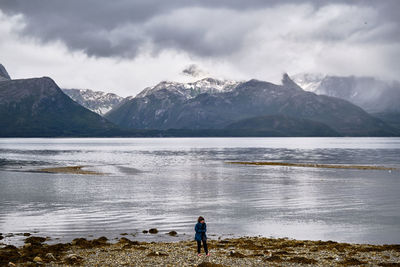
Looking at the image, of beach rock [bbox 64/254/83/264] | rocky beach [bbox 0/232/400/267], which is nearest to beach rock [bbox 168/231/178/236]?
rocky beach [bbox 0/232/400/267]

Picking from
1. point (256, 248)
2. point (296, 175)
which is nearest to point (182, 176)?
point (296, 175)

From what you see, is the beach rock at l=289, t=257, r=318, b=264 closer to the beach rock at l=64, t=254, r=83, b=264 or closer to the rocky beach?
the rocky beach

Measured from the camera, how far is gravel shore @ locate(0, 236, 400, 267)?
30672mm

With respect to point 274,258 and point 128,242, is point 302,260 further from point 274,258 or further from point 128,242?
point 128,242

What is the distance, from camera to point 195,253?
3356cm

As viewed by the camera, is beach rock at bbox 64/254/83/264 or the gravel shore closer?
the gravel shore

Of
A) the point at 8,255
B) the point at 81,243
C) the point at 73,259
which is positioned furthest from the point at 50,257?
the point at 81,243

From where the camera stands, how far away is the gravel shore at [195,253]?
101 ft

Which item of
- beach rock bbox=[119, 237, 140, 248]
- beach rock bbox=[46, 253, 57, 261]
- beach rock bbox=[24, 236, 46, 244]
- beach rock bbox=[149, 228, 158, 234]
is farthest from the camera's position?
beach rock bbox=[149, 228, 158, 234]

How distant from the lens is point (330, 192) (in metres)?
70.8

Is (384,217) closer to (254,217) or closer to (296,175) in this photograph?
(254,217)

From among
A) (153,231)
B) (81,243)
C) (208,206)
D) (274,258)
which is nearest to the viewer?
(274,258)

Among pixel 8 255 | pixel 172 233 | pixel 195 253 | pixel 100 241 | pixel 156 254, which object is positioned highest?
pixel 8 255

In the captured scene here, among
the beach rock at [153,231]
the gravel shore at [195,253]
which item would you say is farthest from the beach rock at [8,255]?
the beach rock at [153,231]
